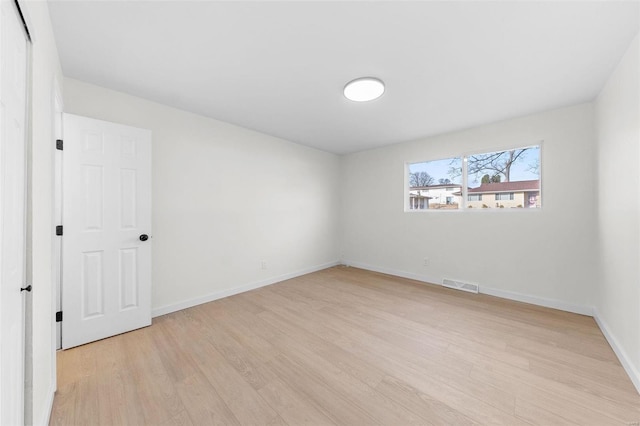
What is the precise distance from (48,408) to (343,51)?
2999 mm

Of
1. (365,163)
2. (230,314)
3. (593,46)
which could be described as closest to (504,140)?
(593,46)

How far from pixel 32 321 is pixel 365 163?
4606mm

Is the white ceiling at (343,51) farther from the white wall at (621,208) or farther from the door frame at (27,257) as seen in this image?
the door frame at (27,257)

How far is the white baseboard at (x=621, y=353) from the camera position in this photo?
5.40 ft

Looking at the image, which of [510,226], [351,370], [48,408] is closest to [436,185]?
[510,226]

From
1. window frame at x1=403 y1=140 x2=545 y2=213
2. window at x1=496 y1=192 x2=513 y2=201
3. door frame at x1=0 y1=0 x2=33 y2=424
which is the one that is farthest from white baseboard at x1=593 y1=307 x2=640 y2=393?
door frame at x1=0 y1=0 x2=33 y2=424

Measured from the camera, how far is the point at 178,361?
6.34 ft

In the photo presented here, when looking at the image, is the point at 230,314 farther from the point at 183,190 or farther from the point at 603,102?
the point at 603,102

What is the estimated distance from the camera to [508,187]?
3316mm

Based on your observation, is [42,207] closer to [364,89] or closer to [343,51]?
[343,51]

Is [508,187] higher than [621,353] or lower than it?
higher

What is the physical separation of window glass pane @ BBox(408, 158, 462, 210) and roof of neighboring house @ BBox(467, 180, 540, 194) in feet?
0.86

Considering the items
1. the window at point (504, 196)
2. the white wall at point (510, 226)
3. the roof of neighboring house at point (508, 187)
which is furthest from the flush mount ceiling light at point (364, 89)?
the window at point (504, 196)

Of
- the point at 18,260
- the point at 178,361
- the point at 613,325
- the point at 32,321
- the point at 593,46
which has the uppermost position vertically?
the point at 593,46
